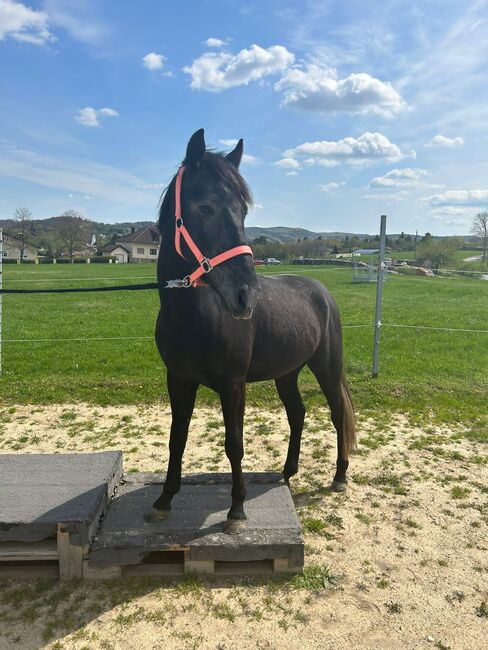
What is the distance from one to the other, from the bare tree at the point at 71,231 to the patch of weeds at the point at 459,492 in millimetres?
75876

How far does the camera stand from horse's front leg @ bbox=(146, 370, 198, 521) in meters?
3.36

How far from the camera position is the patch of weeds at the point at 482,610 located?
2855 mm

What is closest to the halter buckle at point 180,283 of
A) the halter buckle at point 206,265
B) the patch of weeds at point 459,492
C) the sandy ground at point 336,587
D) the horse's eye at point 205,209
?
the halter buckle at point 206,265

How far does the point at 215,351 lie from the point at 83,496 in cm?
152

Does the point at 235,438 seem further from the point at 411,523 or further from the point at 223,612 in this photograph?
the point at 411,523

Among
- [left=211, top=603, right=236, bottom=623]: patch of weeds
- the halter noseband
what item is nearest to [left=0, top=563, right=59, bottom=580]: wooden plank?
[left=211, top=603, right=236, bottom=623]: patch of weeds

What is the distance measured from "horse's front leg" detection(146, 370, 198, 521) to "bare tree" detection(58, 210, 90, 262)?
248ft

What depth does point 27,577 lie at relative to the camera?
3.11m

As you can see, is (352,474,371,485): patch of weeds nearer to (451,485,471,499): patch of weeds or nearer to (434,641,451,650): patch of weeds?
(451,485,471,499): patch of weeds

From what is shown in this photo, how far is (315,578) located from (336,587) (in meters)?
0.15

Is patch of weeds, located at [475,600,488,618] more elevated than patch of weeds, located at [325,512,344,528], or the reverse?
patch of weeds, located at [325,512,344,528]

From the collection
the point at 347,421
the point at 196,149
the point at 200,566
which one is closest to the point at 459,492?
the point at 347,421

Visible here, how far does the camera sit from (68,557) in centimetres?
305

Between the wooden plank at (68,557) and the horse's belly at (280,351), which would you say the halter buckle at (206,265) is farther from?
the wooden plank at (68,557)
